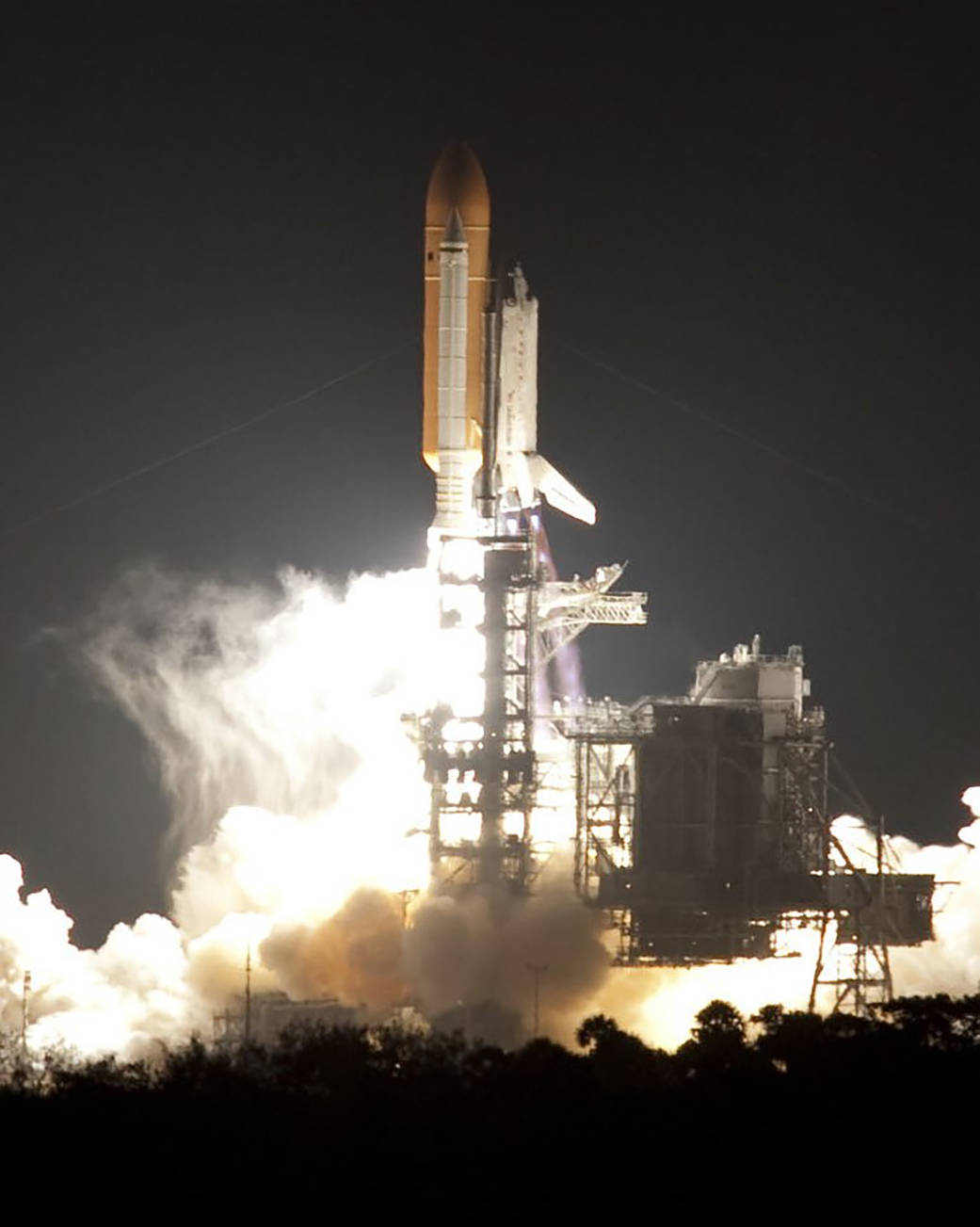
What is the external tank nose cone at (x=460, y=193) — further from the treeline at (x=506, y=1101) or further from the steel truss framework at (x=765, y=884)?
the treeline at (x=506, y=1101)

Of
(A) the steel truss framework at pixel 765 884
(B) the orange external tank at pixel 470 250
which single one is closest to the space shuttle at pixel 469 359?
(B) the orange external tank at pixel 470 250

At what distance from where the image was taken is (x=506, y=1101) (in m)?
50.9

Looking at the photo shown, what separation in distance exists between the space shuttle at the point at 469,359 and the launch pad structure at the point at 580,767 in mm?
32

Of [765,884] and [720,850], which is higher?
[720,850]

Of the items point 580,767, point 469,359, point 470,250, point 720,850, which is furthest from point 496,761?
point 470,250

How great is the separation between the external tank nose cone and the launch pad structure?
0.07 ft

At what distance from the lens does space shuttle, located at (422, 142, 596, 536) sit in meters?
67.3

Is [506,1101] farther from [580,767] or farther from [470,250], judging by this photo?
[470,250]

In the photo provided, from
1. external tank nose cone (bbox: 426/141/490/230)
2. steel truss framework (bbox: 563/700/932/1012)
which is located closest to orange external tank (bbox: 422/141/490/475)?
external tank nose cone (bbox: 426/141/490/230)

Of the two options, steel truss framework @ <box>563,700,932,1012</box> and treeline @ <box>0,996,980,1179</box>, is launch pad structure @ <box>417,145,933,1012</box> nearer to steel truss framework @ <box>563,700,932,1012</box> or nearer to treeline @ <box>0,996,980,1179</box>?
steel truss framework @ <box>563,700,932,1012</box>

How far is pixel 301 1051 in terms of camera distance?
180ft

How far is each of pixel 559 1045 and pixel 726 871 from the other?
9374 mm

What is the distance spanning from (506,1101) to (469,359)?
19.6 m

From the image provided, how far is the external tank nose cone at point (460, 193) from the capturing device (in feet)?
221
